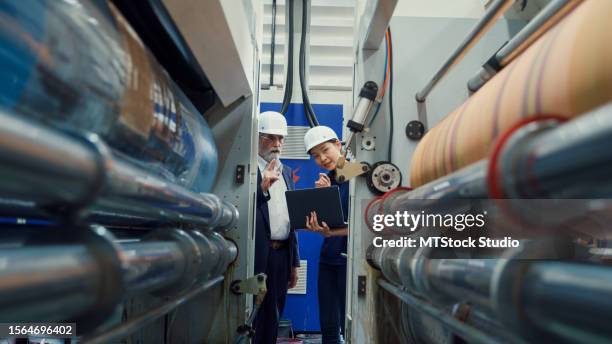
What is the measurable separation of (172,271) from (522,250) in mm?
590

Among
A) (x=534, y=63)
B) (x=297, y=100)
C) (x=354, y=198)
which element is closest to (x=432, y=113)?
(x=354, y=198)

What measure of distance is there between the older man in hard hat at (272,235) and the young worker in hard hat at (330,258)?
206 mm

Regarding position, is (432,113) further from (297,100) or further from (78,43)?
(297,100)

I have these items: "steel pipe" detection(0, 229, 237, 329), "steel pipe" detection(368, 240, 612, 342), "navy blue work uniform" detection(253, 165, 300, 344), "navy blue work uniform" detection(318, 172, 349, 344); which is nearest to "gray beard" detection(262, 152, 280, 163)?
"navy blue work uniform" detection(253, 165, 300, 344)

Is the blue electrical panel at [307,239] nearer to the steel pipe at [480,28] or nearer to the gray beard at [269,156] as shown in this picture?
the gray beard at [269,156]

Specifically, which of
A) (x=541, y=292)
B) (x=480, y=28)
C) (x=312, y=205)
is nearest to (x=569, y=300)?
(x=541, y=292)

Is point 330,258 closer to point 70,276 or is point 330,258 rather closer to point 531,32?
point 531,32

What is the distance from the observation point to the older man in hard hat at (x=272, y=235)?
90.9 inches

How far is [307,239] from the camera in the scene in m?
3.35

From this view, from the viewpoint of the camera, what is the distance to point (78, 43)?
58 centimetres

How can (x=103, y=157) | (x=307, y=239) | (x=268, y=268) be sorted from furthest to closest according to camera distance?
1. (x=307, y=239)
2. (x=268, y=268)
3. (x=103, y=157)

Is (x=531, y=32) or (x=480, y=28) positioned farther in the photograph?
(x=480, y=28)

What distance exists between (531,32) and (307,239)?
2.63 meters

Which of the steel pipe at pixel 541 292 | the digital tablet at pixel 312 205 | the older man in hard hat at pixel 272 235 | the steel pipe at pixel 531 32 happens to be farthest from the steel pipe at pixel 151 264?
the older man in hard hat at pixel 272 235
